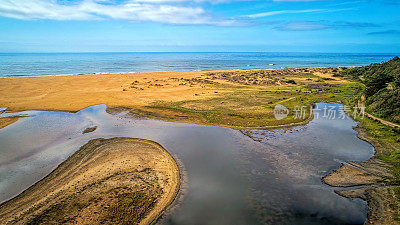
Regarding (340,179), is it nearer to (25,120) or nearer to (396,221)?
(396,221)

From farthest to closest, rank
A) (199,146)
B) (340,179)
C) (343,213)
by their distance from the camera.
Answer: (199,146) → (340,179) → (343,213)

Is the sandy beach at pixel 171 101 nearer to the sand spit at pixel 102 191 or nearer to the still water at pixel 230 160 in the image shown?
the still water at pixel 230 160

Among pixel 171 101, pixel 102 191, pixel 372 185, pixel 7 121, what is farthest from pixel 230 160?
pixel 7 121

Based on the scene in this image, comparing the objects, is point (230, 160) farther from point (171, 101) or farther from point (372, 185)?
point (171, 101)

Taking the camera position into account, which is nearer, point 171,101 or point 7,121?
point 7,121

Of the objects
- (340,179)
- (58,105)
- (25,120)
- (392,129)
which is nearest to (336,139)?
(392,129)

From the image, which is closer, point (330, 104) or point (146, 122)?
point (146, 122)

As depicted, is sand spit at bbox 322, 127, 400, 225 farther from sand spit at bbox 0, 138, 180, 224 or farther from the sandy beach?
sand spit at bbox 0, 138, 180, 224
